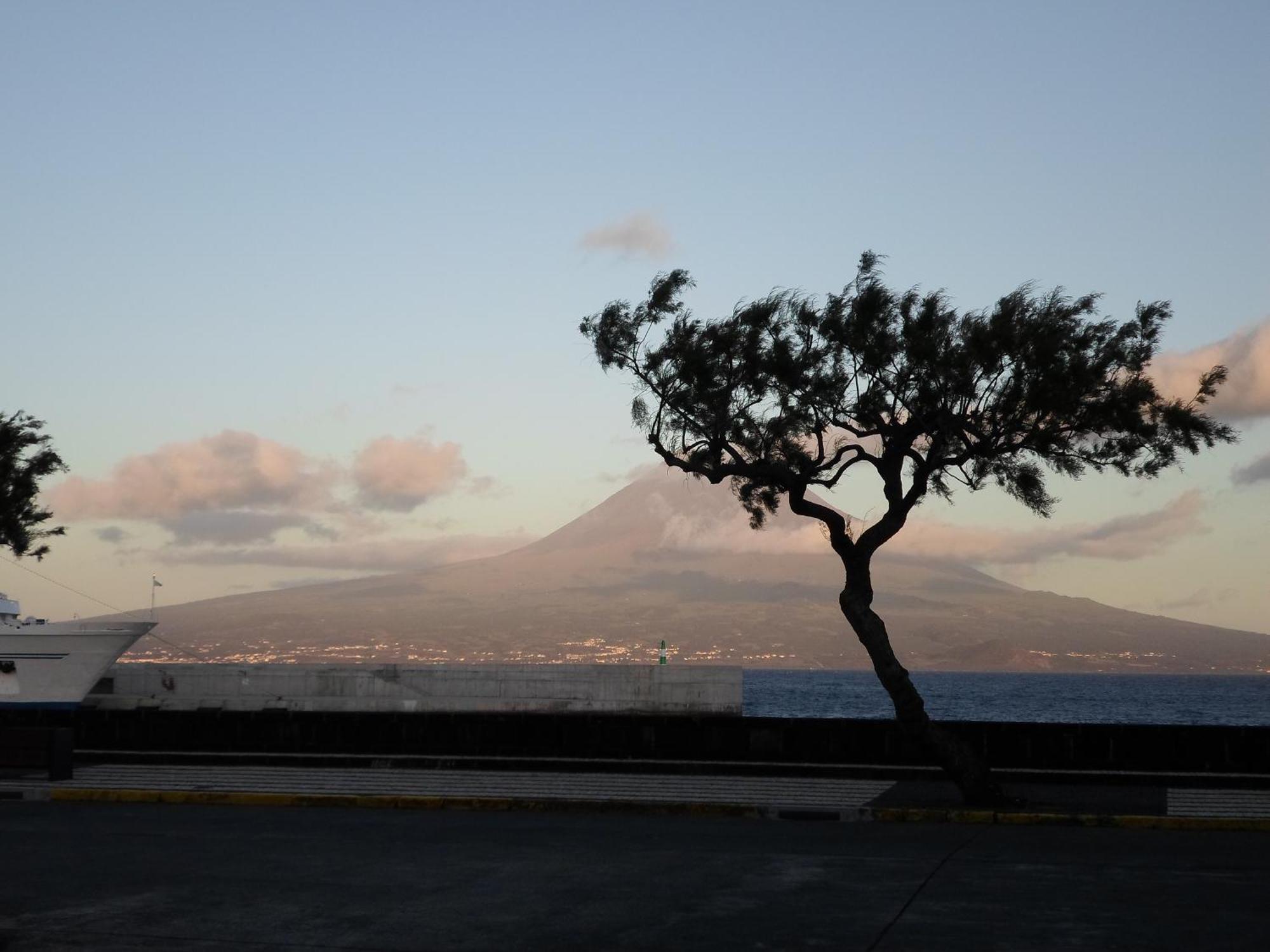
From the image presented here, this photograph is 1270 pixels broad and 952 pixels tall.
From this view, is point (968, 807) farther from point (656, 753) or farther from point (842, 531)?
point (656, 753)

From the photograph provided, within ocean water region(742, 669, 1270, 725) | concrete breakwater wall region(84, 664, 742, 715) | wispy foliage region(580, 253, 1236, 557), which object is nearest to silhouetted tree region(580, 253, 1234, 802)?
wispy foliage region(580, 253, 1236, 557)

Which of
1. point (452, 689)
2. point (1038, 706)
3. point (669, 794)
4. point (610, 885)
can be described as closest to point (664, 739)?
point (669, 794)

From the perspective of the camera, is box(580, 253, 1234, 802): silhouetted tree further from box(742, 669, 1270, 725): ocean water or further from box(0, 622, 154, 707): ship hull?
box(742, 669, 1270, 725): ocean water

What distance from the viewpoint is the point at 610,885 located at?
40.1 ft

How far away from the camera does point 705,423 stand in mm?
21750

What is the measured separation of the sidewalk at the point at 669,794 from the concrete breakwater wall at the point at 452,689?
495 inches

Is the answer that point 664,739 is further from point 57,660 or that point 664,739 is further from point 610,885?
point 57,660

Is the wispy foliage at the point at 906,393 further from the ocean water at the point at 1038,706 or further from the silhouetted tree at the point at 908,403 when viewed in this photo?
the ocean water at the point at 1038,706

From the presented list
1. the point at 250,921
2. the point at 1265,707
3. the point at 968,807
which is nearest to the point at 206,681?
the point at 968,807

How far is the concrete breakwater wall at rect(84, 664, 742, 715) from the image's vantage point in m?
37.0

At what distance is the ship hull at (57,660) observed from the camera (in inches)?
1639

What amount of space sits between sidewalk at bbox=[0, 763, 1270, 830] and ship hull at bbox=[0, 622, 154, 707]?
60.0 ft

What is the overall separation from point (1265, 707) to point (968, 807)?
14771cm

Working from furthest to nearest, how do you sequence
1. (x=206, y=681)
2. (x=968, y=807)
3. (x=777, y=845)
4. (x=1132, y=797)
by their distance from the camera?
(x=206, y=681), (x=1132, y=797), (x=968, y=807), (x=777, y=845)
